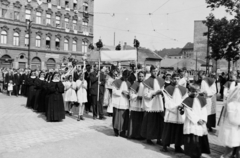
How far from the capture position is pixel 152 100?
638 centimetres

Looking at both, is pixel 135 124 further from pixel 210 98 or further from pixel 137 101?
pixel 210 98

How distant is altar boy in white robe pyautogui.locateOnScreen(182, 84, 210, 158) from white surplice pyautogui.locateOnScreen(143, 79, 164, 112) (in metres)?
1.07

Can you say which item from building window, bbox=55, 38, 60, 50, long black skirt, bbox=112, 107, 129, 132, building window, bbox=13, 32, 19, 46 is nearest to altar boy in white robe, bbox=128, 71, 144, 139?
long black skirt, bbox=112, 107, 129, 132

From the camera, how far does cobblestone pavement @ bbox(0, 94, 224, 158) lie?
5527mm

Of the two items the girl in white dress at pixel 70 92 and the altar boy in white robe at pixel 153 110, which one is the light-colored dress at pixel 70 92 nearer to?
the girl in white dress at pixel 70 92

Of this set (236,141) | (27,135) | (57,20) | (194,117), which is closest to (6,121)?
(27,135)

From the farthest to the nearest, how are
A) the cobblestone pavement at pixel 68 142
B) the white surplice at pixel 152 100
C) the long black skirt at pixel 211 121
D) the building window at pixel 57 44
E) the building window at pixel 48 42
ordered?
the building window at pixel 57 44 < the building window at pixel 48 42 < the long black skirt at pixel 211 121 < the white surplice at pixel 152 100 < the cobblestone pavement at pixel 68 142

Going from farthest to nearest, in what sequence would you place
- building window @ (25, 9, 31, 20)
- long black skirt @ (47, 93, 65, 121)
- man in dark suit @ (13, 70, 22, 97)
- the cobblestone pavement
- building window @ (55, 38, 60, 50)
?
building window @ (55, 38, 60, 50)
building window @ (25, 9, 31, 20)
man in dark suit @ (13, 70, 22, 97)
long black skirt @ (47, 93, 65, 121)
the cobblestone pavement

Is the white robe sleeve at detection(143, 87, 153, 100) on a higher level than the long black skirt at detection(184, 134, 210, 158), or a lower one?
higher

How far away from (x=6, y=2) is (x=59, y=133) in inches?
1264

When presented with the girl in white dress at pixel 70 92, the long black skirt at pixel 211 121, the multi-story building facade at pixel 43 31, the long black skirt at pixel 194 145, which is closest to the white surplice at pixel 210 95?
the long black skirt at pixel 211 121

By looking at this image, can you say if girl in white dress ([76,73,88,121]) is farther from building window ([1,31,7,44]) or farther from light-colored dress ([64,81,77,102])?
building window ([1,31,7,44])

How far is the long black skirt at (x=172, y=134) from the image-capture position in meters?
5.61

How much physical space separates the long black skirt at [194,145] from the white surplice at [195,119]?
0.46ft
